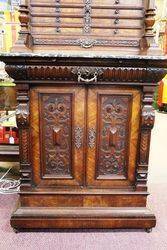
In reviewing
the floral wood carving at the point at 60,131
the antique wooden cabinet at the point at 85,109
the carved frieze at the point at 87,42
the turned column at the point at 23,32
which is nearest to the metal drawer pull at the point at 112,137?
the antique wooden cabinet at the point at 85,109

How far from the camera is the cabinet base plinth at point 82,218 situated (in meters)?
1.96

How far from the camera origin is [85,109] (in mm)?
1861

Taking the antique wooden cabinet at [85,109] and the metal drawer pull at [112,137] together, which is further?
the metal drawer pull at [112,137]

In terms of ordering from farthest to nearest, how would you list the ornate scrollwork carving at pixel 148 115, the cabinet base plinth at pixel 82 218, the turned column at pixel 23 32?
1. the cabinet base plinth at pixel 82 218
2. the ornate scrollwork carving at pixel 148 115
3. the turned column at pixel 23 32

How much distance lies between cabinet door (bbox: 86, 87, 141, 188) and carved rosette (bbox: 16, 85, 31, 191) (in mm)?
401

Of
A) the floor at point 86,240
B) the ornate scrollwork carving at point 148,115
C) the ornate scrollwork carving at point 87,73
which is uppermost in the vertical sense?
the ornate scrollwork carving at point 87,73

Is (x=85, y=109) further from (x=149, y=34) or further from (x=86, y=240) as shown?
(x=86, y=240)

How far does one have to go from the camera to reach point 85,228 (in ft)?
6.59

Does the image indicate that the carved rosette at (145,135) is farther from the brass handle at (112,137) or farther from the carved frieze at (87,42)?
the carved frieze at (87,42)

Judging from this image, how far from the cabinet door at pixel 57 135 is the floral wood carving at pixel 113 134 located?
0.13m

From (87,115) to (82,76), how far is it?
26 centimetres

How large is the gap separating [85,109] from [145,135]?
0.43m

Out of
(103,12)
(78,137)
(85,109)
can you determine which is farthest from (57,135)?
(103,12)

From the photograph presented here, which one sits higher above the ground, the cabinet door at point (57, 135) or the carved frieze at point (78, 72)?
the carved frieze at point (78, 72)
